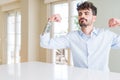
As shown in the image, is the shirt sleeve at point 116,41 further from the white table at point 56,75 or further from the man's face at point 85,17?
the white table at point 56,75

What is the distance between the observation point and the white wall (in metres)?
3.24

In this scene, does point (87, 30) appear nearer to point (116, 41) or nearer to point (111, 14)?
point (116, 41)

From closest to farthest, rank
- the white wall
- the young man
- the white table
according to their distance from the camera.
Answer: the white table < the young man < the white wall

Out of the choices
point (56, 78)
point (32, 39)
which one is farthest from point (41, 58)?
point (56, 78)

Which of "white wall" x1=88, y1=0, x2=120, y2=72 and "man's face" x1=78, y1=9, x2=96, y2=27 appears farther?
"white wall" x1=88, y1=0, x2=120, y2=72

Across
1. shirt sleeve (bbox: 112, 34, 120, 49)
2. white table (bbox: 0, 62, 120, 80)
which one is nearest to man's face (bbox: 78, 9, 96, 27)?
shirt sleeve (bbox: 112, 34, 120, 49)

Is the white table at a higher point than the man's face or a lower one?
lower

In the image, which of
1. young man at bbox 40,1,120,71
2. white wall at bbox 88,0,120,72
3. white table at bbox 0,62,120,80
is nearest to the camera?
white table at bbox 0,62,120,80

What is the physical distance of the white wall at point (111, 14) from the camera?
10.6 ft

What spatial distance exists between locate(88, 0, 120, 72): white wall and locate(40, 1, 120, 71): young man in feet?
4.97

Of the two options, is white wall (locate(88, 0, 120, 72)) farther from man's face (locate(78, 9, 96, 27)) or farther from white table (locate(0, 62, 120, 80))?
white table (locate(0, 62, 120, 80))

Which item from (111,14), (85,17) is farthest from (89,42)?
(111,14)

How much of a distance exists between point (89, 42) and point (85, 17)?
233 millimetres

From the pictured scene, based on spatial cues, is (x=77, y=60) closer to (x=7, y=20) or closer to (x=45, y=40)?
(x=45, y=40)
